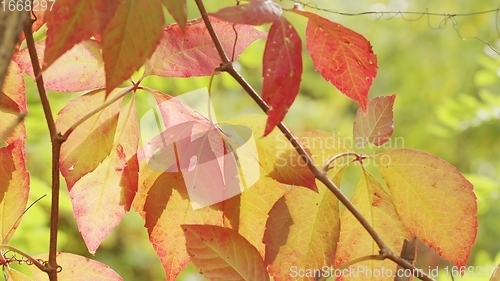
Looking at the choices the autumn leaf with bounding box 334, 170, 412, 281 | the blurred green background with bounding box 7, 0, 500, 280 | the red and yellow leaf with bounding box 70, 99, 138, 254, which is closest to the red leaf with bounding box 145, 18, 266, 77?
the red and yellow leaf with bounding box 70, 99, 138, 254

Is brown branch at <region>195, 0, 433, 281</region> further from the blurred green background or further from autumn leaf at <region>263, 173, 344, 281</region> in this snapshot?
the blurred green background

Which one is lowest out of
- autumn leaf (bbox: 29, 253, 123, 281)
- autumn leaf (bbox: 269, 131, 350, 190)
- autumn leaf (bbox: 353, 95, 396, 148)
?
autumn leaf (bbox: 29, 253, 123, 281)

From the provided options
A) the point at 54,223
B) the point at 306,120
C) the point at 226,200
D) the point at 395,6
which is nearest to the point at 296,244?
the point at 226,200

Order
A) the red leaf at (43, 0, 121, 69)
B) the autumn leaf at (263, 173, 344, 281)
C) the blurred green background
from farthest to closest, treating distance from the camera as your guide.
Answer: the blurred green background → the autumn leaf at (263, 173, 344, 281) → the red leaf at (43, 0, 121, 69)

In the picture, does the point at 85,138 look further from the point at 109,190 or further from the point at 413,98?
the point at 413,98

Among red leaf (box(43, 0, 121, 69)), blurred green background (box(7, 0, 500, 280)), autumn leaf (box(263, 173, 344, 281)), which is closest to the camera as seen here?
red leaf (box(43, 0, 121, 69))

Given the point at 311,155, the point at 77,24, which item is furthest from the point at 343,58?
the point at 77,24

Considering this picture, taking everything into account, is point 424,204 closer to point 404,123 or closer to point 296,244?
point 296,244
